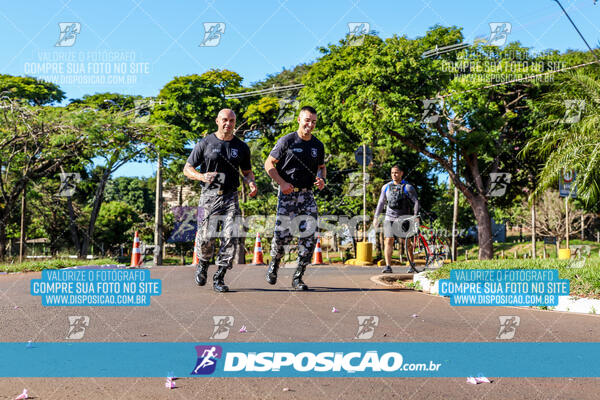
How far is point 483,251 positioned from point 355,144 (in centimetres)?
698


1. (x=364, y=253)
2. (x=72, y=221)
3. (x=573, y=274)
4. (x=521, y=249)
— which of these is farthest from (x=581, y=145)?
(x=72, y=221)

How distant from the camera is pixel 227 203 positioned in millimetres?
6555

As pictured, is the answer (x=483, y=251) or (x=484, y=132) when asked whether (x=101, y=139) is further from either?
(x=483, y=251)

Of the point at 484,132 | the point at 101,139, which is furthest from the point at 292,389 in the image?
the point at 484,132

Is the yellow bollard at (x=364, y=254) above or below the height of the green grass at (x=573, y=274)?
below

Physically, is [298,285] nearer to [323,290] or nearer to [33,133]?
[323,290]

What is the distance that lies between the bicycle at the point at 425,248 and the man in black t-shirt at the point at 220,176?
4.95 m

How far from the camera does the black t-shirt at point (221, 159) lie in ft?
21.0

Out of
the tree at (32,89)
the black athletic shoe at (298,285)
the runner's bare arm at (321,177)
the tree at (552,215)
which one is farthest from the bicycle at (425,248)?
the tree at (32,89)

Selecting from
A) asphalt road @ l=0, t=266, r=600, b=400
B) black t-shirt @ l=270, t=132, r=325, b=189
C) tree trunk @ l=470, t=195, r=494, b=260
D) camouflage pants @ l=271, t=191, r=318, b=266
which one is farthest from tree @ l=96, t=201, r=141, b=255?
black t-shirt @ l=270, t=132, r=325, b=189

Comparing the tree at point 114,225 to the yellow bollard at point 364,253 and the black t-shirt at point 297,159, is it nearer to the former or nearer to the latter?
the yellow bollard at point 364,253

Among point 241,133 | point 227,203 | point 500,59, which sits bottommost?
point 227,203

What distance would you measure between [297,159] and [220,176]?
Result: 94 cm

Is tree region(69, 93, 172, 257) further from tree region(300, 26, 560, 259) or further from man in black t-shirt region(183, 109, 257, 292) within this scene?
man in black t-shirt region(183, 109, 257, 292)
